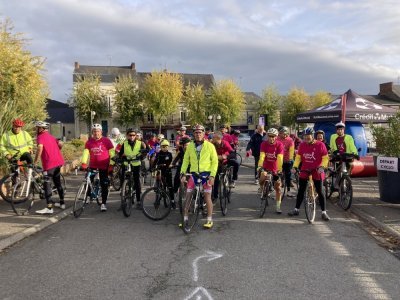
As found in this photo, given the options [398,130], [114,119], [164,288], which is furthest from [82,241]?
[114,119]

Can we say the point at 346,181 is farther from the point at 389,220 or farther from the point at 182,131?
the point at 182,131

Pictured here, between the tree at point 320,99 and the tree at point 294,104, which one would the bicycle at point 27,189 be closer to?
the tree at point 294,104

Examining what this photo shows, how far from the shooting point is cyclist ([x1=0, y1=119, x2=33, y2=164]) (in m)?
9.02

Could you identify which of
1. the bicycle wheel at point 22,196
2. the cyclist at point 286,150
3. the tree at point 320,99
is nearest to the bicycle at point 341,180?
the cyclist at point 286,150

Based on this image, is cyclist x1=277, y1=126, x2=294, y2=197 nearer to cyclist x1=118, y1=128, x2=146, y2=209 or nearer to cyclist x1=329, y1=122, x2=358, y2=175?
cyclist x1=329, y1=122, x2=358, y2=175

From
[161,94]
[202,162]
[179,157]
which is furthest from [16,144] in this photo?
[161,94]

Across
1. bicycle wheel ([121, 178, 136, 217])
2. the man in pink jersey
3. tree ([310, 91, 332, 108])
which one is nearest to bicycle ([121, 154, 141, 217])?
bicycle wheel ([121, 178, 136, 217])

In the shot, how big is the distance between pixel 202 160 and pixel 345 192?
3.91m

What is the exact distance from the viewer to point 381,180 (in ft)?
30.8

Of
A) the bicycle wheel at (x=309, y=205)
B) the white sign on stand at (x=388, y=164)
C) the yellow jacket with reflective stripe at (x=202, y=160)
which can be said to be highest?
the yellow jacket with reflective stripe at (x=202, y=160)

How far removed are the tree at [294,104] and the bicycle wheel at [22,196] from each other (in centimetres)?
5960

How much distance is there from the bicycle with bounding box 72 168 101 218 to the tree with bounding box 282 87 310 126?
5905 centimetres

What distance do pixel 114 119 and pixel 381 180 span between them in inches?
1976

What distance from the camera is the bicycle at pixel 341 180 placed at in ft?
30.0
